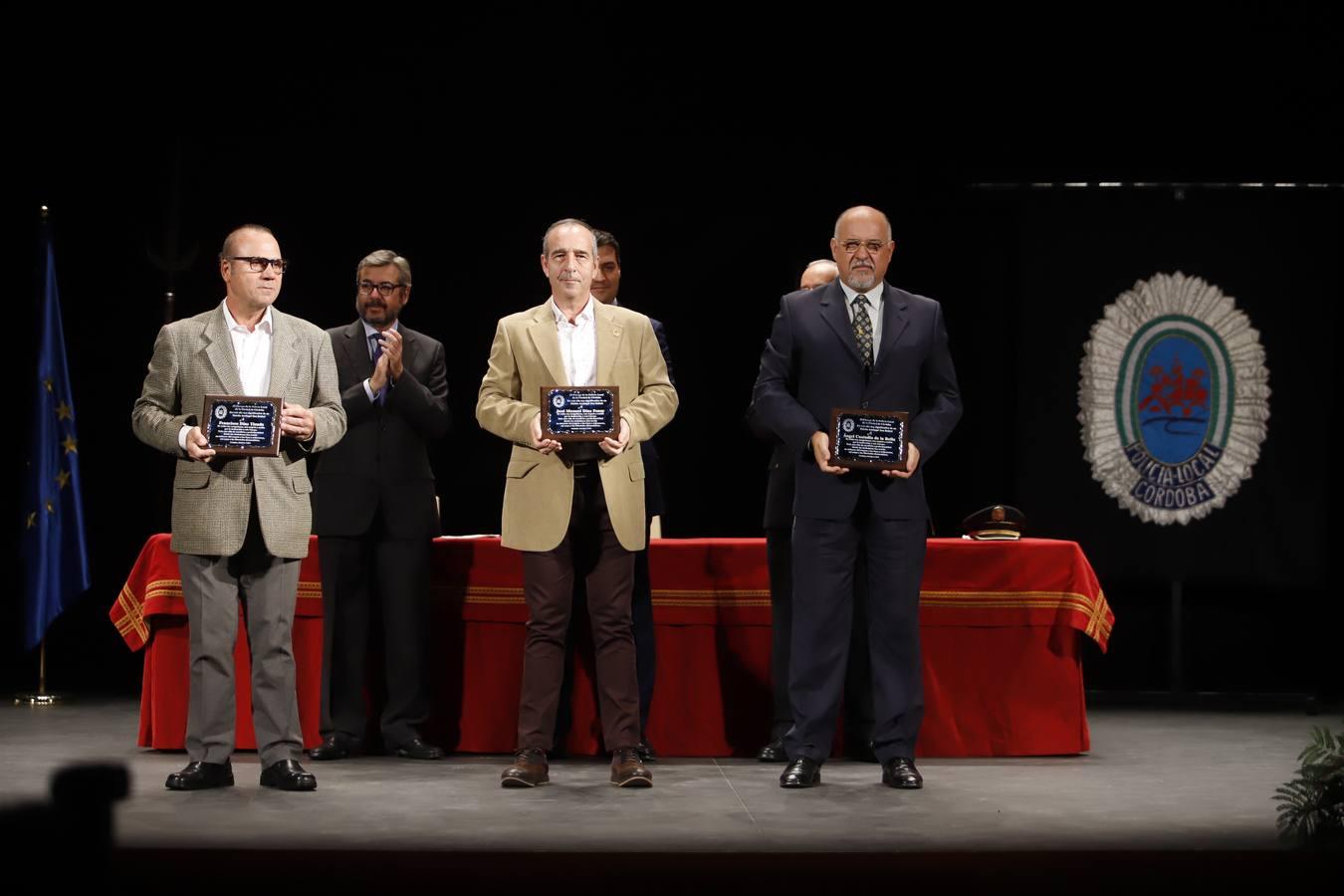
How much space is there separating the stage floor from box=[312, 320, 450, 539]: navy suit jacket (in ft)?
2.51

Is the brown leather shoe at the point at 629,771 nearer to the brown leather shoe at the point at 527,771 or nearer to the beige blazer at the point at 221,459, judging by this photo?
the brown leather shoe at the point at 527,771

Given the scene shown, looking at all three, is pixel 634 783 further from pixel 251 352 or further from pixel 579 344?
pixel 251 352

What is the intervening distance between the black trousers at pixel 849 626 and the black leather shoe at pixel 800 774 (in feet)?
0.07

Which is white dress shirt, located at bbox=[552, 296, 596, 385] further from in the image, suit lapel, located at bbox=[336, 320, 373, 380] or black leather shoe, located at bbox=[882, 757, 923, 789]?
black leather shoe, located at bbox=[882, 757, 923, 789]

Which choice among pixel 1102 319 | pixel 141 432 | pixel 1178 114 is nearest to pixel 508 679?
pixel 141 432

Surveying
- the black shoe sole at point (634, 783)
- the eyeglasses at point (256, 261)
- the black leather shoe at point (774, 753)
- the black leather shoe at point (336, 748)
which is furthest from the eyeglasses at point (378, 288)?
the black leather shoe at point (774, 753)

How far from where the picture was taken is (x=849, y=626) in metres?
4.66

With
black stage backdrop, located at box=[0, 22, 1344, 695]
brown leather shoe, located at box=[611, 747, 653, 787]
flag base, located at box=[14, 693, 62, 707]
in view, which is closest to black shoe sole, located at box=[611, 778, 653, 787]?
brown leather shoe, located at box=[611, 747, 653, 787]

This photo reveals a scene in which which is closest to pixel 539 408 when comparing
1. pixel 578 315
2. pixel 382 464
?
pixel 578 315

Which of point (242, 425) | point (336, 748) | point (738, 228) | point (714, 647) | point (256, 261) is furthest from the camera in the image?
point (738, 228)

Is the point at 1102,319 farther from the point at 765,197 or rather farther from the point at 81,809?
the point at 81,809

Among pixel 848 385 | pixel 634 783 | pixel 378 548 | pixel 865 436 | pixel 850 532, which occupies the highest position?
pixel 848 385

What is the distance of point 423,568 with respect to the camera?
17.1 ft

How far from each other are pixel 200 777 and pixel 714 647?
1746 mm
